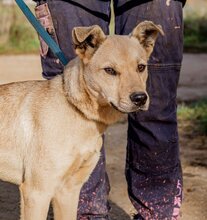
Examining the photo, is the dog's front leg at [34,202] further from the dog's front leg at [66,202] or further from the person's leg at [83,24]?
the person's leg at [83,24]

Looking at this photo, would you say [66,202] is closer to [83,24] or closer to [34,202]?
[34,202]

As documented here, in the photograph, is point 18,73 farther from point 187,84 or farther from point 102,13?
point 102,13

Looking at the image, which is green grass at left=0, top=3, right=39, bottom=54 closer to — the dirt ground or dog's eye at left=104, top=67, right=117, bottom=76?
the dirt ground

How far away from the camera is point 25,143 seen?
4203mm

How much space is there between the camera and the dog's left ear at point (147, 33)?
4.23m

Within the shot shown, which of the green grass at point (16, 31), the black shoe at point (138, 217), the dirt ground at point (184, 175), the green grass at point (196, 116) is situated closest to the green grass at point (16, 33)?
the green grass at point (16, 31)

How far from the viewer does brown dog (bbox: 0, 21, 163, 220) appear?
13.4ft

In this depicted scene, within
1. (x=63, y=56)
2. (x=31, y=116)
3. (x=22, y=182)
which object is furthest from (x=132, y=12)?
(x=22, y=182)

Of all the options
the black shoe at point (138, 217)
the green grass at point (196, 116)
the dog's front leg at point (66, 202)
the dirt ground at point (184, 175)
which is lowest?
the green grass at point (196, 116)

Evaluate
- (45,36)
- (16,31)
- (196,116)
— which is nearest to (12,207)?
(45,36)

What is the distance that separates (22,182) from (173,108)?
4.00 ft

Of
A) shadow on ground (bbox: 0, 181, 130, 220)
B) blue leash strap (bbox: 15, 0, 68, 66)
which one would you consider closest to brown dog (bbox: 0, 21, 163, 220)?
blue leash strap (bbox: 15, 0, 68, 66)

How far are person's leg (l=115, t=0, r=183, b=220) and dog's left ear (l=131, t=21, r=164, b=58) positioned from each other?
178mm

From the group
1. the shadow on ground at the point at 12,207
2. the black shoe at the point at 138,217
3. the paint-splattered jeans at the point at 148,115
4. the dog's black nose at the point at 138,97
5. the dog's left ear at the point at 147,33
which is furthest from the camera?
the shadow on ground at the point at 12,207
